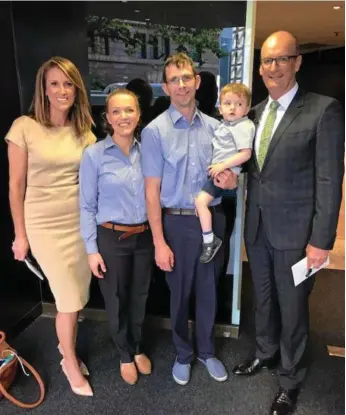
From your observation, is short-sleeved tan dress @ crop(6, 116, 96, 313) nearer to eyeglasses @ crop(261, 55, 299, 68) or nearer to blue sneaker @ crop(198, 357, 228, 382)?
blue sneaker @ crop(198, 357, 228, 382)

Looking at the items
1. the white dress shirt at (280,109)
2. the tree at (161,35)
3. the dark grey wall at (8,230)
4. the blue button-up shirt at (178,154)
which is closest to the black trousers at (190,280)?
the blue button-up shirt at (178,154)

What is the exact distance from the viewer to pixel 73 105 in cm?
218

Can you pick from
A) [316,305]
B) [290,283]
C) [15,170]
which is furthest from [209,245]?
[316,305]

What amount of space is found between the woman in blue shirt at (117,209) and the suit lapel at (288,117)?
2.22 ft

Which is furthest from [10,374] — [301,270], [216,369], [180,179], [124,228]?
[301,270]

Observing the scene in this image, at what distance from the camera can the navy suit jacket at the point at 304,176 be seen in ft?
5.77

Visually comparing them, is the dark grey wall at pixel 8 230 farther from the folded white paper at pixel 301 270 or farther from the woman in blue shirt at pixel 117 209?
the folded white paper at pixel 301 270

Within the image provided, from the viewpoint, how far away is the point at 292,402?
2.08 meters

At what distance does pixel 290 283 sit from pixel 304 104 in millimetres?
848

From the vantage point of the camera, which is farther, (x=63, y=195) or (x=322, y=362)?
(x=322, y=362)

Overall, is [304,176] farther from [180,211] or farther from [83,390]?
[83,390]

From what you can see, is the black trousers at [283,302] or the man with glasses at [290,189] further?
the black trousers at [283,302]

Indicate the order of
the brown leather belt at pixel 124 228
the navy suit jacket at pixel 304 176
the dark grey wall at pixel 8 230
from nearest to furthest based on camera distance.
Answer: the navy suit jacket at pixel 304 176 → the brown leather belt at pixel 124 228 → the dark grey wall at pixel 8 230

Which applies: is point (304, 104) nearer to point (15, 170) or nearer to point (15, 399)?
point (15, 170)
